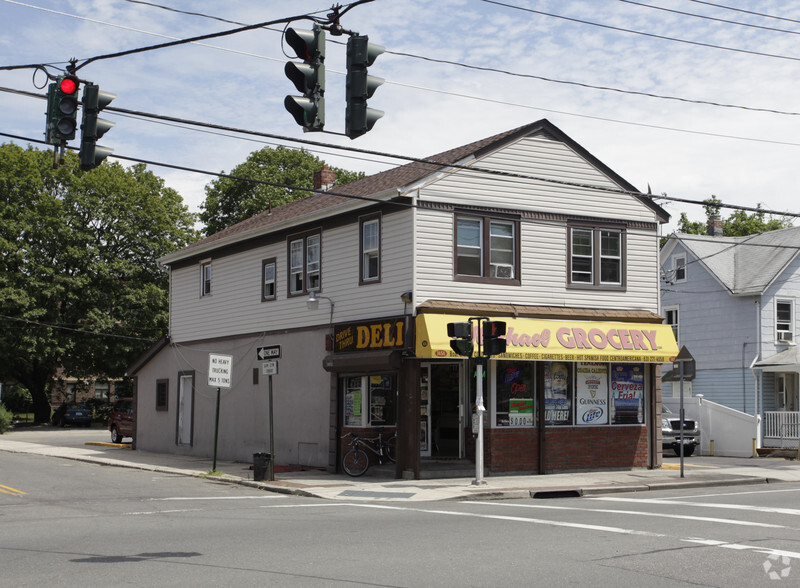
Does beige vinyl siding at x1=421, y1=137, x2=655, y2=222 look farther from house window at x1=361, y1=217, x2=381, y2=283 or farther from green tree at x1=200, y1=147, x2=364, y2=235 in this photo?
green tree at x1=200, y1=147, x2=364, y2=235

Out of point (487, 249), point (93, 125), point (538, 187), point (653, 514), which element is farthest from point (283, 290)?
point (653, 514)

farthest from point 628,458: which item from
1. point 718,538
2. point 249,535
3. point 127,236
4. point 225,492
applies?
point 127,236

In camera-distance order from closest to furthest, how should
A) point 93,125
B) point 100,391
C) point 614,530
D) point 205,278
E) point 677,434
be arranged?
point 614,530
point 93,125
point 677,434
point 205,278
point 100,391

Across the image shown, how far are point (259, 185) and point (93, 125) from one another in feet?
148

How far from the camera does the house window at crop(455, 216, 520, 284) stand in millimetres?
21922

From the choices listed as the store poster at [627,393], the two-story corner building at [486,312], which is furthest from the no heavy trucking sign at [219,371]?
the store poster at [627,393]

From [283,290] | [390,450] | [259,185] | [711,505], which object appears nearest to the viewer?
[711,505]

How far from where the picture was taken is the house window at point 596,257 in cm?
2327

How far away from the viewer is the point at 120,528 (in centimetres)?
1309

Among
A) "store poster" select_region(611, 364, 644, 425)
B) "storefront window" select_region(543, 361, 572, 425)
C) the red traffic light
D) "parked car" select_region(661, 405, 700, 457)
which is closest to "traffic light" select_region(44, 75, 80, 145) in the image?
the red traffic light

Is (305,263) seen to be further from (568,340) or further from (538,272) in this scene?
(568,340)

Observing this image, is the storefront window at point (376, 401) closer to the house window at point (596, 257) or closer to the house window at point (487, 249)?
the house window at point (487, 249)

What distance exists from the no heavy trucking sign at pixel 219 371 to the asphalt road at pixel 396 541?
4.29m

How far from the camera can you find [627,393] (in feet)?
77.6
